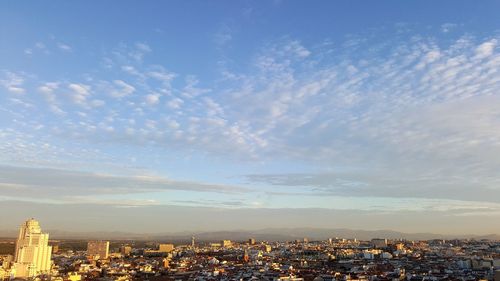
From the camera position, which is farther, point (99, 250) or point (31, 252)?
point (99, 250)

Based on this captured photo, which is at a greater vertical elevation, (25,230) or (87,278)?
(25,230)

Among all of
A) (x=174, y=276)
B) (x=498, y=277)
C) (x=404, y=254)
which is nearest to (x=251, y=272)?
(x=174, y=276)

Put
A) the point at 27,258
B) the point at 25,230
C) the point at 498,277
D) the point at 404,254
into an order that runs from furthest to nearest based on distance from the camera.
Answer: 1. the point at 404,254
2. the point at 25,230
3. the point at 27,258
4. the point at 498,277

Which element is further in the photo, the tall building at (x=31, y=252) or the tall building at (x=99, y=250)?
the tall building at (x=99, y=250)

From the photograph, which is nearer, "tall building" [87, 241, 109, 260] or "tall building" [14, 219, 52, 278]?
"tall building" [14, 219, 52, 278]

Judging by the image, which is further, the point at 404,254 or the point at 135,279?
the point at 404,254

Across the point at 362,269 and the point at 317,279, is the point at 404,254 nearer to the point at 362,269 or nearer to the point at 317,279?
the point at 362,269

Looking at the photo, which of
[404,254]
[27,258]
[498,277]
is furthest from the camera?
[404,254]
